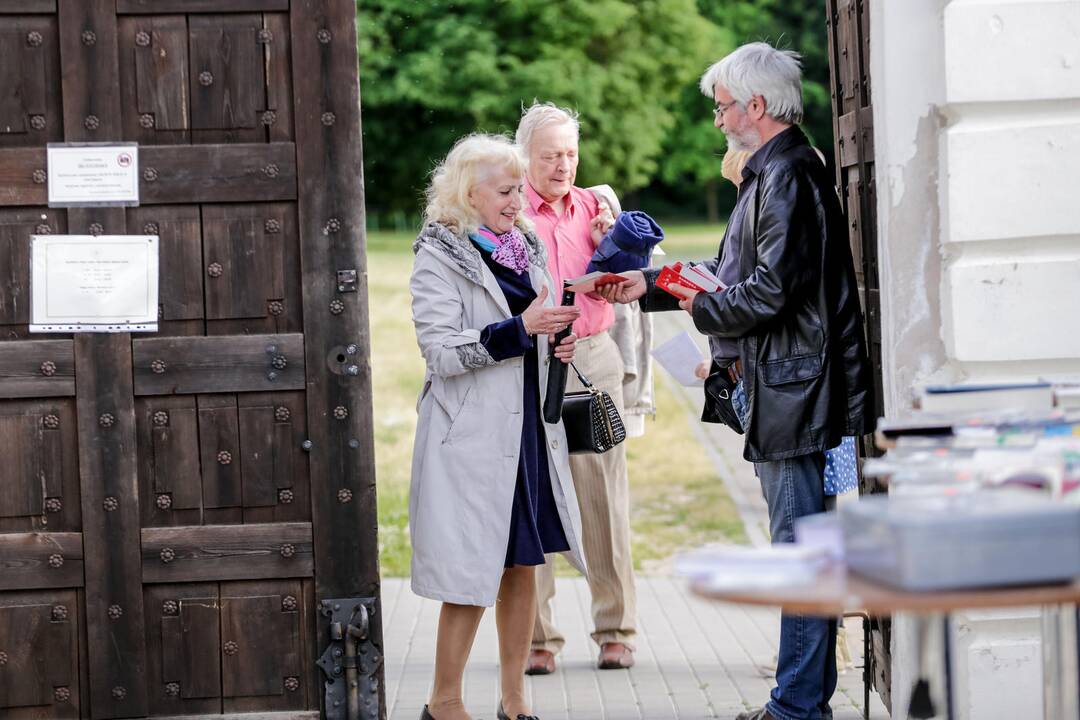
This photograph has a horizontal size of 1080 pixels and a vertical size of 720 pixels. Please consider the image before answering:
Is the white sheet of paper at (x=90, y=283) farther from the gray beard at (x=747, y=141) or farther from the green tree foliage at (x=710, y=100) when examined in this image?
the green tree foliage at (x=710, y=100)

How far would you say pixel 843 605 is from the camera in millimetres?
2424

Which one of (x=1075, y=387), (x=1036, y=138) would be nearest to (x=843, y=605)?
(x=1075, y=387)

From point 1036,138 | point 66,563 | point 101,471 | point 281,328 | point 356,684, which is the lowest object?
point 356,684

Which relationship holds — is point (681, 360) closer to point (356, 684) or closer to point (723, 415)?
point (723, 415)

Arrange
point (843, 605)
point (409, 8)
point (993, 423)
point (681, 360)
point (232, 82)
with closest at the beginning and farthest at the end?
point (843, 605), point (993, 423), point (232, 82), point (681, 360), point (409, 8)

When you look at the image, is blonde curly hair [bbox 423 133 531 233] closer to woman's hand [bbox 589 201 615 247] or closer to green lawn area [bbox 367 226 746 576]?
woman's hand [bbox 589 201 615 247]

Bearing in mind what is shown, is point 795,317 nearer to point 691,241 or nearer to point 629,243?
point 629,243

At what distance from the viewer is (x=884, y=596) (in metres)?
2.40

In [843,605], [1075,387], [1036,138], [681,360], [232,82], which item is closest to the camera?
[843,605]

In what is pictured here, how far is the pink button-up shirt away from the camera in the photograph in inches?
225

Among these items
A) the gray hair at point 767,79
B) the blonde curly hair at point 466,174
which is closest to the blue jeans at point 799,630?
the gray hair at point 767,79

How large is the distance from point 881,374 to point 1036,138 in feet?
3.07

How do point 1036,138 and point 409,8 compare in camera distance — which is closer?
point 1036,138

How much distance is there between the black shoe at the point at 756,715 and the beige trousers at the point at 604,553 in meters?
0.88
